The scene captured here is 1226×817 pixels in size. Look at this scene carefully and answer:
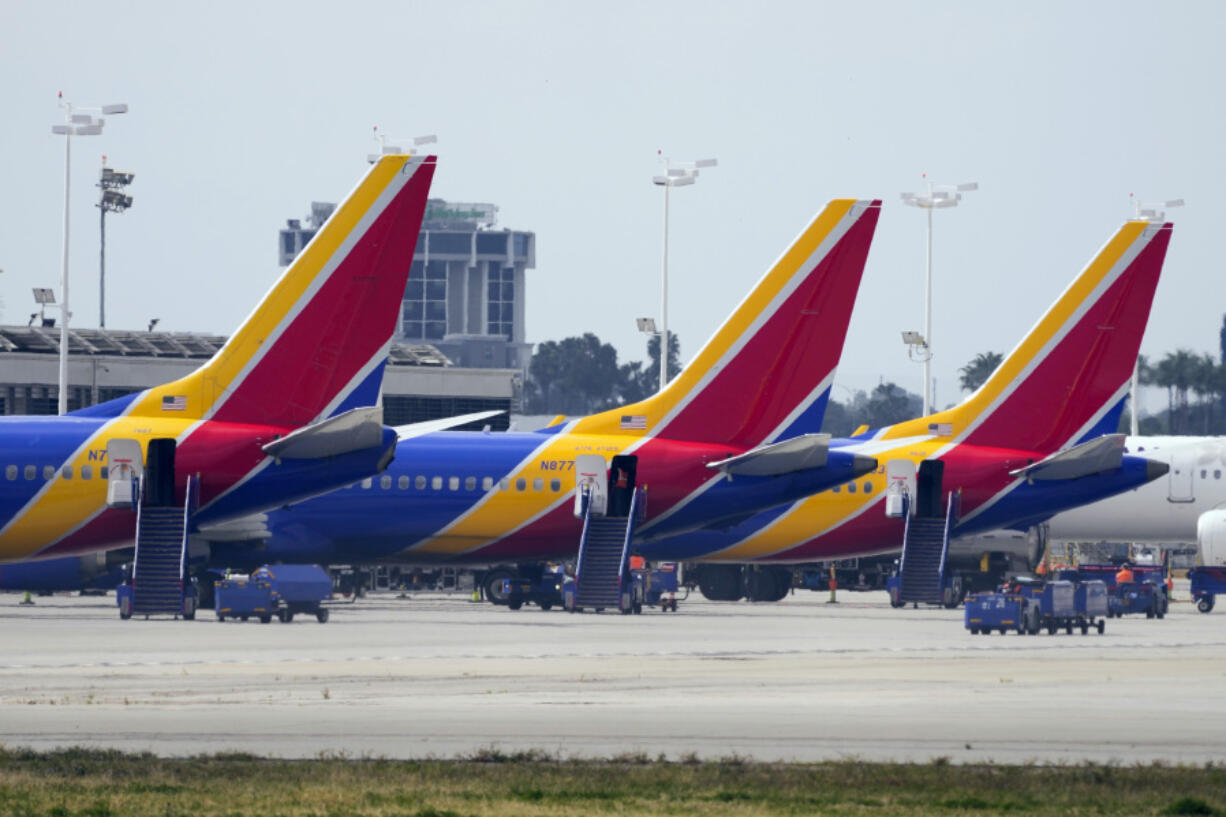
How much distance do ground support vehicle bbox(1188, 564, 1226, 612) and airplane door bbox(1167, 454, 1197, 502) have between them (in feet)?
44.9

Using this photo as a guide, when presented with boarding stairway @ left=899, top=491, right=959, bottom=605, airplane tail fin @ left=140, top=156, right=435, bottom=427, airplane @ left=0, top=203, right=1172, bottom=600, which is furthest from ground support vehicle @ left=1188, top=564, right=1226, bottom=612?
airplane tail fin @ left=140, top=156, right=435, bottom=427

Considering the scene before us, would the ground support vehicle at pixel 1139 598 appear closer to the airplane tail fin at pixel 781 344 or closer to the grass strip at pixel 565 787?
the airplane tail fin at pixel 781 344

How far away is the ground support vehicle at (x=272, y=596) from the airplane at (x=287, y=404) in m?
1.85

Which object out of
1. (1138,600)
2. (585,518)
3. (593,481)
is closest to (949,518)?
(1138,600)

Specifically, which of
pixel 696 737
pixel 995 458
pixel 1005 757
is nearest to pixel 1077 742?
pixel 1005 757

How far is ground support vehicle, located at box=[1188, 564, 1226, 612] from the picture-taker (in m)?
66.8

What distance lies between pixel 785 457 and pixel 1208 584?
17953 mm

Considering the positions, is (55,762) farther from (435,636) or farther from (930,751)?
(435,636)

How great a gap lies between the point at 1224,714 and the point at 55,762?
52.3 ft

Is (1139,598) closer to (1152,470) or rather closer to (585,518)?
(1152,470)

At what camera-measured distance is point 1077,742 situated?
82.1ft

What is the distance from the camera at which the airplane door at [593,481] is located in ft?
191

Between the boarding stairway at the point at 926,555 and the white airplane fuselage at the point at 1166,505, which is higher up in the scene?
the white airplane fuselage at the point at 1166,505

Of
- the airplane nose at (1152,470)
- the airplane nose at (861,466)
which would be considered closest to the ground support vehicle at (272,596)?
the airplane nose at (861,466)
